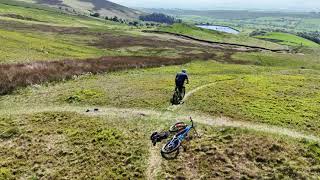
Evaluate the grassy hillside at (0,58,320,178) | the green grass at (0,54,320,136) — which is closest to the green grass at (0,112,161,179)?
the grassy hillside at (0,58,320,178)

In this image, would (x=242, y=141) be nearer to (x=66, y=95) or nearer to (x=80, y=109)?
(x=80, y=109)

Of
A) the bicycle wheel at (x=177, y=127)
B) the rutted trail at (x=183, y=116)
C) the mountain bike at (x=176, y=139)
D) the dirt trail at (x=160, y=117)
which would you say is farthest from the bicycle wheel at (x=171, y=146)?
the rutted trail at (x=183, y=116)

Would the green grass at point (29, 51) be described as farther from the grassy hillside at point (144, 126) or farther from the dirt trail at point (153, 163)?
the dirt trail at point (153, 163)

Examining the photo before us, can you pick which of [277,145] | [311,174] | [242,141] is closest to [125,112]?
[242,141]

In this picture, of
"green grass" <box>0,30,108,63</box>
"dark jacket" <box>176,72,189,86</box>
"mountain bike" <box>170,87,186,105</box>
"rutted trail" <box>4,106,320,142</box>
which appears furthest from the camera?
"green grass" <box>0,30,108,63</box>

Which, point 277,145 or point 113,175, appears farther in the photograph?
point 277,145

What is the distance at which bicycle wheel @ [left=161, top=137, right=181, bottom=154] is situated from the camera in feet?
105

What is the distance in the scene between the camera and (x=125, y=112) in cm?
4047

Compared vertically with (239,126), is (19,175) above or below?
below

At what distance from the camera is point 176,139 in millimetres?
33094

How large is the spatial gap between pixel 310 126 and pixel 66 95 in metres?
26.9

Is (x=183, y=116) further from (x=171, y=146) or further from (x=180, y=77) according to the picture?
(x=171, y=146)

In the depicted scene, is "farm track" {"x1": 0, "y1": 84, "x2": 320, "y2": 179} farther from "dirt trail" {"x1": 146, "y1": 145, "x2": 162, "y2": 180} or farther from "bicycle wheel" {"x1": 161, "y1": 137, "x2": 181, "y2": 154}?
"bicycle wheel" {"x1": 161, "y1": 137, "x2": 181, "y2": 154}

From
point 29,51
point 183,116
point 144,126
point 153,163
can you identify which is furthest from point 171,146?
point 29,51
